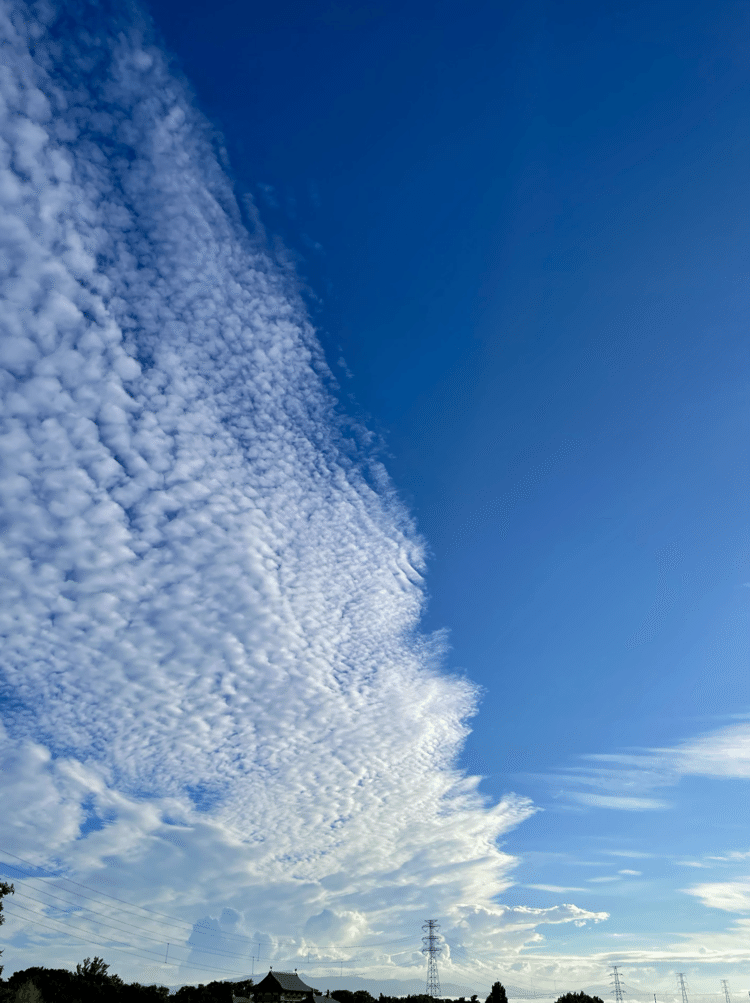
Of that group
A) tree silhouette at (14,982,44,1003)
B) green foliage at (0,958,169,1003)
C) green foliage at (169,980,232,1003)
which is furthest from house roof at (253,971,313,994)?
tree silhouette at (14,982,44,1003)

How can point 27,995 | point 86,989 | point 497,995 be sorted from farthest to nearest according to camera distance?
point 497,995
point 86,989
point 27,995

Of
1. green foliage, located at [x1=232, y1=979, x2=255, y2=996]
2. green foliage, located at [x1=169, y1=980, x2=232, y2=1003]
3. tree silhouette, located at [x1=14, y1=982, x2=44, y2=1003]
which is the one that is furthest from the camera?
green foliage, located at [x1=232, y1=979, x2=255, y2=996]

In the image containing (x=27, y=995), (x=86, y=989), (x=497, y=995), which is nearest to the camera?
(x=27, y=995)

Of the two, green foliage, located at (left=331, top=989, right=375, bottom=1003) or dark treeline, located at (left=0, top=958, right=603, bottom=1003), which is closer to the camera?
dark treeline, located at (left=0, top=958, right=603, bottom=1003)

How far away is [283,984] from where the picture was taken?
98.4 metres

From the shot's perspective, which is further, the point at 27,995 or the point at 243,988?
the point at 243,988

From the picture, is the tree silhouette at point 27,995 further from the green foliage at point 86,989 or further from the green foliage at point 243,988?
the green foliage at point 243,988

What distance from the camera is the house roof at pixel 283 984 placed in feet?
322

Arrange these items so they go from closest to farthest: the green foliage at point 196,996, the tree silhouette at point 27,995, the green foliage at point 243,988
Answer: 1. the tree silhouette at point 27,995
2. the green foliage at point 196,996
3. the green foliage at point 243,988

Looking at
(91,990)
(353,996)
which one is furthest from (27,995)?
(353,996)

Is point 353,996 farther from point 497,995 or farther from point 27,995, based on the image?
point 27,995

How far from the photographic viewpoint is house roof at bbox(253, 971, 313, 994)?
98125 millimetres

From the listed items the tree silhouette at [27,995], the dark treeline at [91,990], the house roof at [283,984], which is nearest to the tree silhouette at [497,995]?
the dark treeline at [91,990]

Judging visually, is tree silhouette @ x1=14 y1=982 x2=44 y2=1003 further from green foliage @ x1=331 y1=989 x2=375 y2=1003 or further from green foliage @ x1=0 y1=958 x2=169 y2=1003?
green foliage @ x1=331 y1=989 x2=375 y2=1003
